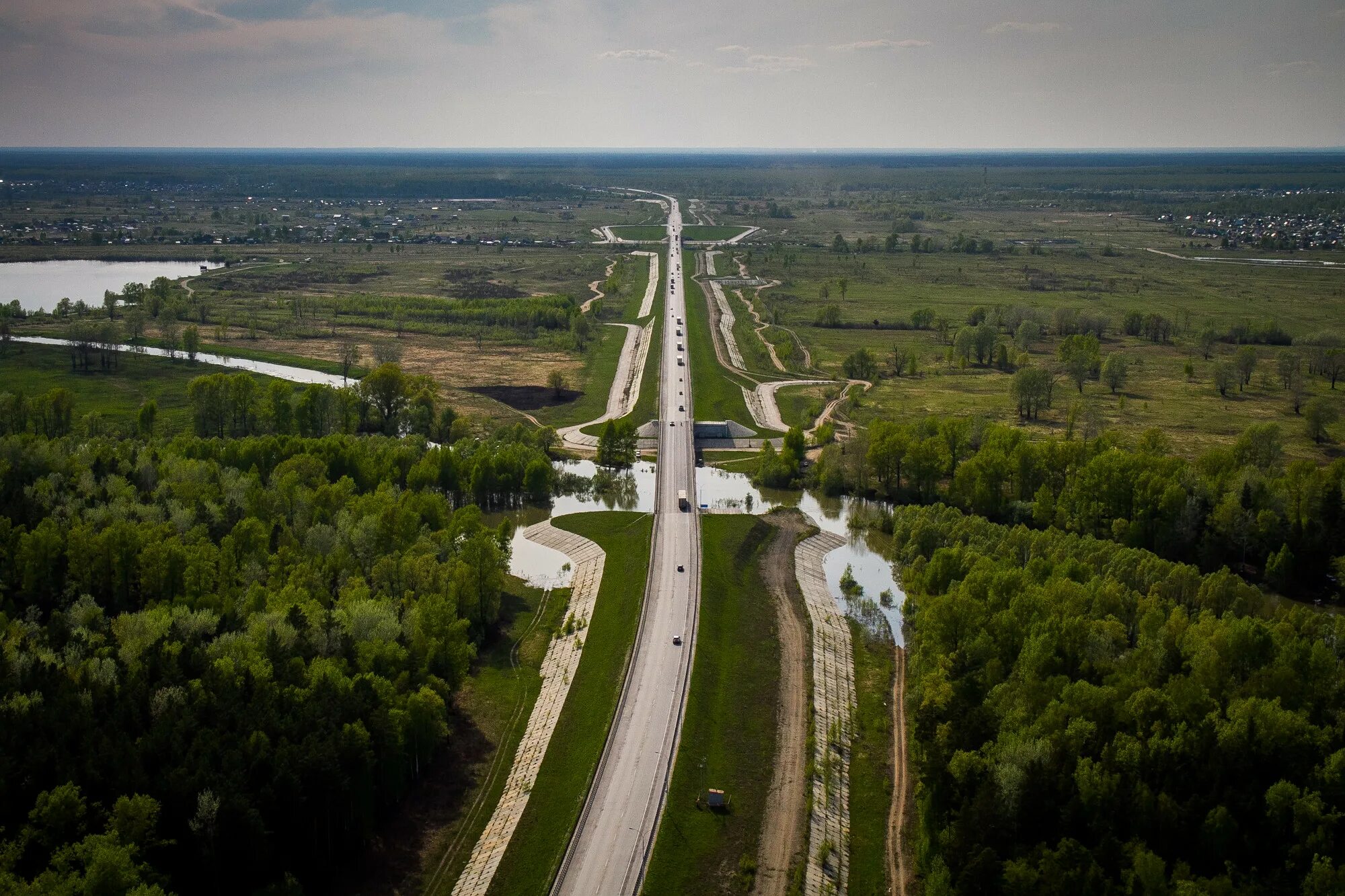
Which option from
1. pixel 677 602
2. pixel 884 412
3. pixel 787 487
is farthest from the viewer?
pixel 884 412

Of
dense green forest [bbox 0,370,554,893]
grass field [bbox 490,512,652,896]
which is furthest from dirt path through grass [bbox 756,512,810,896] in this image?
dense green forest [bbox 0,370,554,893]

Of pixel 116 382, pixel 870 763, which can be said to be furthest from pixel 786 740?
pixel 116 382

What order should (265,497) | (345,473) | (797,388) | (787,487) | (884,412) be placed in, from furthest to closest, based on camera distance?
(797,388), (884,412), (787,487), (345,473), (265,497)

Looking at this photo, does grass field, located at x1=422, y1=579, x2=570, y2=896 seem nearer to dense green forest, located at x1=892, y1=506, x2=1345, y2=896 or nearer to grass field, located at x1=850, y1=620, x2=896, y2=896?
grass field, located at x1=850, y1=620, x2=896, y2=896


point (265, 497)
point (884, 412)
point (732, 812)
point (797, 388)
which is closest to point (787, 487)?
point (884, 412)

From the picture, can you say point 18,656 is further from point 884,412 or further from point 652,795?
point 884,412
